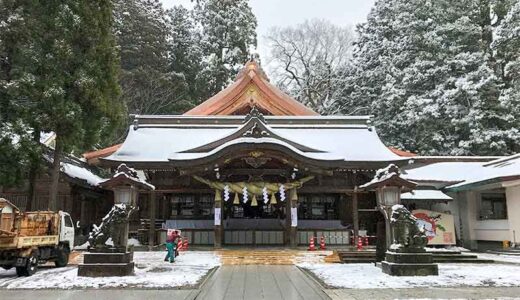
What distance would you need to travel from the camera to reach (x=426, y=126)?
28438mm

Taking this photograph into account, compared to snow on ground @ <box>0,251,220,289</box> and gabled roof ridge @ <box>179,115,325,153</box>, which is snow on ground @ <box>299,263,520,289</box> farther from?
gabled roof ridge @ <box>179,115,325,153</box>

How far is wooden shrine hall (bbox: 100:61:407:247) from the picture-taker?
17188 mm

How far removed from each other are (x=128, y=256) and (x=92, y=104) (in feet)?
26.8

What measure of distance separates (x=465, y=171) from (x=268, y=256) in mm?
11950

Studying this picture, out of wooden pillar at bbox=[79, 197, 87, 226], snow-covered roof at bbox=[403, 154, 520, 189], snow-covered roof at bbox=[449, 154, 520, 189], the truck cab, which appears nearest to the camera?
the truck cab

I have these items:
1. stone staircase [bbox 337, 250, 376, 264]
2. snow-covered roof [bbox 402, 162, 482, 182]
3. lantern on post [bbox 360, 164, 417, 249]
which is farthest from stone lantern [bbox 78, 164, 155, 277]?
snow-covered roof [bbox 402, 162, 482, 182]

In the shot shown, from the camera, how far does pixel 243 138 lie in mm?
16812

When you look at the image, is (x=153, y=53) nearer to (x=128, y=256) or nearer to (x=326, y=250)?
(x=326, y=250)

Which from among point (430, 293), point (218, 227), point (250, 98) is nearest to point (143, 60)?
point (250, 98)

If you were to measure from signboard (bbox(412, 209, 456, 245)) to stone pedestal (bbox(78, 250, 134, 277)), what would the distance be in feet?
41.7

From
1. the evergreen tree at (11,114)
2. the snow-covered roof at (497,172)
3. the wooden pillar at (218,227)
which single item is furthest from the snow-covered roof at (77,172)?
the snow-covered roof at (497,172)

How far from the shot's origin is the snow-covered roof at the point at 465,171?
18023 millimetres

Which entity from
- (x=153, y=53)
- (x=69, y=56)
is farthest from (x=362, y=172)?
(x=153, y=53)

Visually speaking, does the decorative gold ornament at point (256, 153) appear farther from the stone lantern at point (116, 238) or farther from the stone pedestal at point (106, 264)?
the stone pedestal at point (106, 264)
